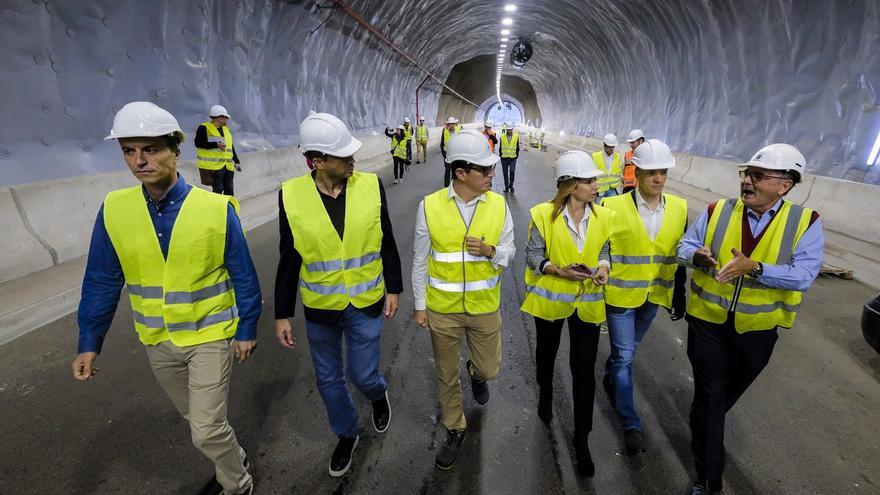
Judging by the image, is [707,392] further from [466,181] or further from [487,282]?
[466,181]

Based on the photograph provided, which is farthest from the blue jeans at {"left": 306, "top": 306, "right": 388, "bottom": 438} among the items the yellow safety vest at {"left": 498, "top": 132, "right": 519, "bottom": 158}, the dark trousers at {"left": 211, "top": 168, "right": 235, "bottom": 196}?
the yellow safety vest at {"left": 498, "top": 132, "right": 519, "bottom": 158}

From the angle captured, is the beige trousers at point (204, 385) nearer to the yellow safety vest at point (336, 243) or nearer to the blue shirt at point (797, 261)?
the yellow safety vest at point (336, 243)

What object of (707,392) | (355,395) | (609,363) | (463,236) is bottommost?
(355,395)

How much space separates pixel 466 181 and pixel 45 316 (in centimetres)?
460

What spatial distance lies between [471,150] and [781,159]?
1.60m

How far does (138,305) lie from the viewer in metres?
2.02

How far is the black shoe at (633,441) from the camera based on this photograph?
2.66 metres

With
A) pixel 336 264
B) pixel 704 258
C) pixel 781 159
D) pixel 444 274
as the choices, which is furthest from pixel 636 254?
pixel 336 264

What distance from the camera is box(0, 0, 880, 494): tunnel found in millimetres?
2484

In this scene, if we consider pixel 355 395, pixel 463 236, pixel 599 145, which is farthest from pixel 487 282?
pixel 599 145

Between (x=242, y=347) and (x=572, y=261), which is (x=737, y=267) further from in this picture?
(x=242, y=347)

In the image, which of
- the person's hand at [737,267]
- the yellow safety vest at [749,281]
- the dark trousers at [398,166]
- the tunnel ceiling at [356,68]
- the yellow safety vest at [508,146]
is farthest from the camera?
the dark trousers at [398,166]

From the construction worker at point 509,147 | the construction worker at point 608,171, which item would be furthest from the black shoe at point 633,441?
the construction worker at point 509,147

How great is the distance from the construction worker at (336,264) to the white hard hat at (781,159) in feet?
6.79
